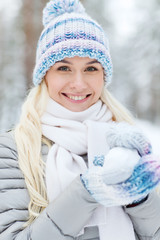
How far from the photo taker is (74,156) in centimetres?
168

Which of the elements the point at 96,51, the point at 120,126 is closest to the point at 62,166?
the point at 120,126

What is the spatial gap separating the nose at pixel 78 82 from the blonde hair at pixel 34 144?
0.24 m

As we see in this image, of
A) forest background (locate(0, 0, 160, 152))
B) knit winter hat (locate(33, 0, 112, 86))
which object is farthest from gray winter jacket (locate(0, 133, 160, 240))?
forest background (locate(0, 0, 160, 152))

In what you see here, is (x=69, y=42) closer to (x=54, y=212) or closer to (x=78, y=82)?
(x=78, y=82)

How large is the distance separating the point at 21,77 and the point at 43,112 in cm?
1008

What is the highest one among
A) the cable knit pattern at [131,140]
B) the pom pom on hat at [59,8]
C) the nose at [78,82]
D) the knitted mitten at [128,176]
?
the pom pom on hat at [59,8]

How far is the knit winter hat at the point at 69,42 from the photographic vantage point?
68.1 inches

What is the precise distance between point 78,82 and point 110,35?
14041 mm

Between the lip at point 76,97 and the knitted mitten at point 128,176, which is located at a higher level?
the lip at point 76,97

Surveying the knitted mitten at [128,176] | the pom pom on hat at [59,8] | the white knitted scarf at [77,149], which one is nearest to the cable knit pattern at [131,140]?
the knitted mitten at [128,176]

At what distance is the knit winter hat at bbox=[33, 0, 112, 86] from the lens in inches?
68.1

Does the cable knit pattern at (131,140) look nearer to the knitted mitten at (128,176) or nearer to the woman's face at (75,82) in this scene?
the knitted mitten at (128,176)

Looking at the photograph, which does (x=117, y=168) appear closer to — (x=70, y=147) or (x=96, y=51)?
(x=70, y=147)

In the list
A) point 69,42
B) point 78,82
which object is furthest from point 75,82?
point 69,42
